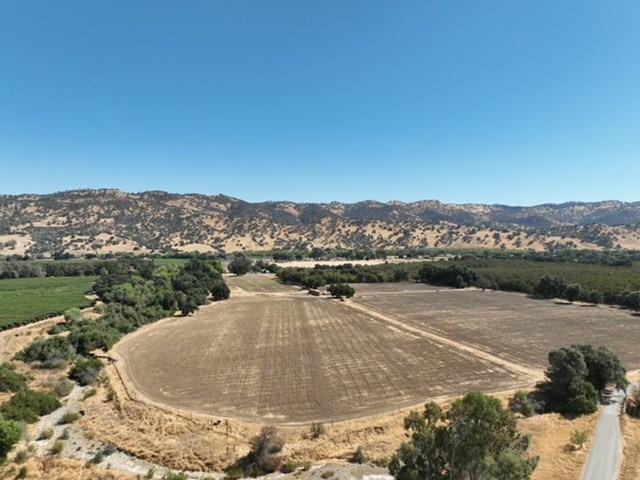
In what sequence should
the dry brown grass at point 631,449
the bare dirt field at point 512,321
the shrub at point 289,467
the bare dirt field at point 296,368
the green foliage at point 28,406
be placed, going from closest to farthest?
the dry brown grass at point 631,449
the shrub at point 289,467
the green foliage at point 28,406
the bare dirt field at point 296,368
the bare dirt field at point 512,321

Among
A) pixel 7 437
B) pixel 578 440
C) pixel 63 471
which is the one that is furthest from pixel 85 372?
pixel 578 440

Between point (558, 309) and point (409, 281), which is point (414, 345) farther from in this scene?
point (409, 281)

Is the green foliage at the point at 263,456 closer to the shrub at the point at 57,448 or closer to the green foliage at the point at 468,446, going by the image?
the green foliage at the point at 468,446

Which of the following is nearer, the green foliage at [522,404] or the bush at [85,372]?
the green foliage at [522,404]

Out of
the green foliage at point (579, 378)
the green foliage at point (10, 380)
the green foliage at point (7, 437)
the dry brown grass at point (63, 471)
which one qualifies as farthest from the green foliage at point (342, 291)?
the green foliage at point (7, 437)

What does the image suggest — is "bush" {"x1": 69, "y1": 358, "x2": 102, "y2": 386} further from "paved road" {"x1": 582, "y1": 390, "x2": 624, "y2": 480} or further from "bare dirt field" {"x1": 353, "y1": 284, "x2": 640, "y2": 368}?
"bare dirt field" {"x1": 353, "y1": 284, "x2": 640, "y2": 368}

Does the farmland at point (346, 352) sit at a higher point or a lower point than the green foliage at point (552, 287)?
lower

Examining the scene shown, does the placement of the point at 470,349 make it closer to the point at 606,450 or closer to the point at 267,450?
the point at 606,450
